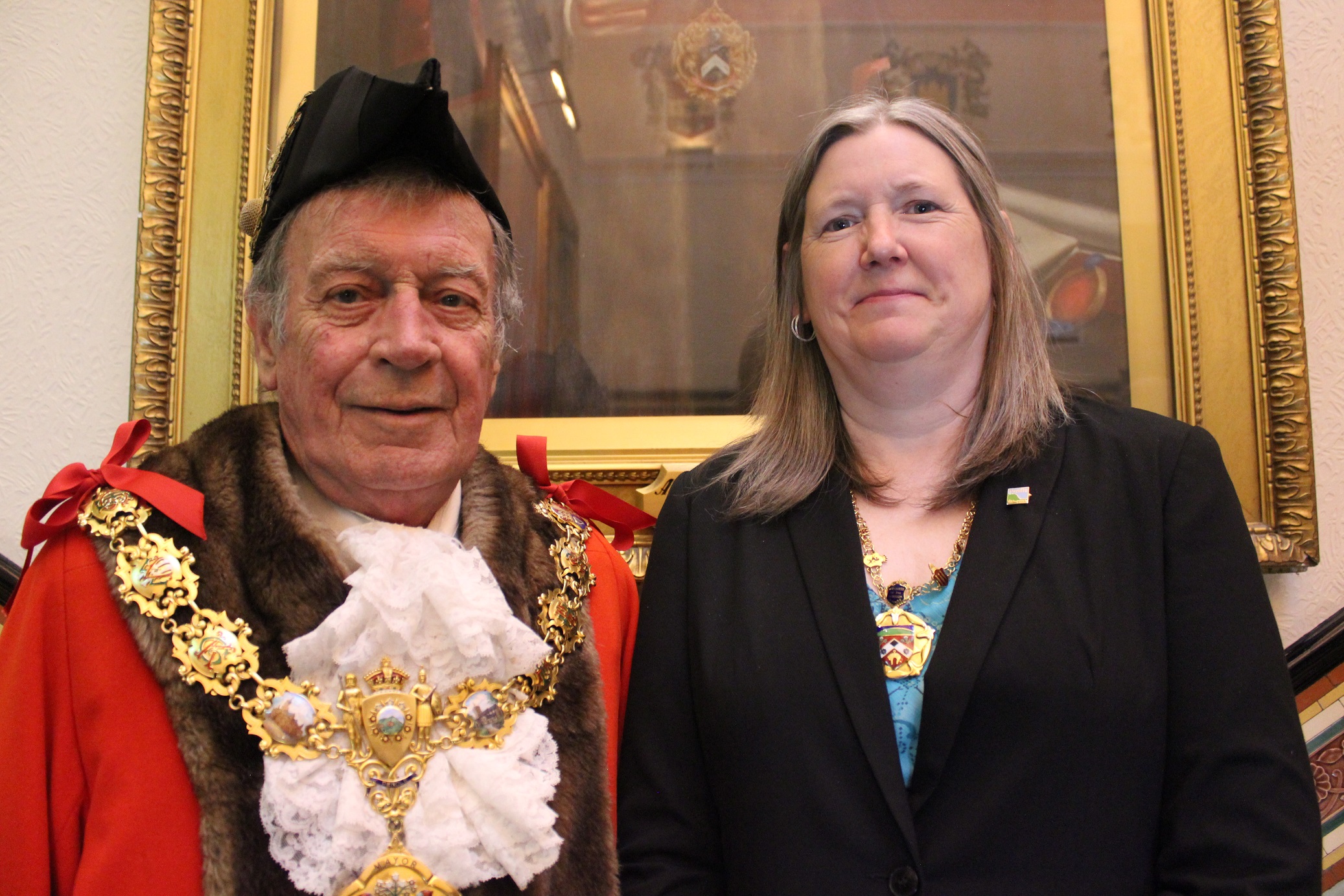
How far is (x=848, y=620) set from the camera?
3.98ft

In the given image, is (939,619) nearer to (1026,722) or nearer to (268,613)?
(1026,722)

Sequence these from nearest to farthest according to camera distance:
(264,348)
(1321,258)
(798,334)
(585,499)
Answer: (264,348), (798,334), (585,499), (1321,258)

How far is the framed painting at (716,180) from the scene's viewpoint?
1.80m

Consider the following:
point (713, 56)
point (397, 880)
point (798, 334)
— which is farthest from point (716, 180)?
point (397, 880)

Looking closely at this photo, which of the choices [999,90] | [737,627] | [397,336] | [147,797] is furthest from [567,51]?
[147,797]

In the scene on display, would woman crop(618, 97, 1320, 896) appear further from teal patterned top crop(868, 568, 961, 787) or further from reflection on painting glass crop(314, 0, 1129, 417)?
reflection on painting glass crop(314, 0, 1129, 417)

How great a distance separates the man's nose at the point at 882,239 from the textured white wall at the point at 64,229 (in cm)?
138

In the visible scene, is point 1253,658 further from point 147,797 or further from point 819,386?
point 147,797

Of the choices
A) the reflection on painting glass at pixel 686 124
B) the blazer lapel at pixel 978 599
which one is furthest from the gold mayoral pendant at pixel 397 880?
the reflection on painting glass at pixel 686 124

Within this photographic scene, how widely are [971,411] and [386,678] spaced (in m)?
0.81

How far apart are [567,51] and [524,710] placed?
4.28 feet

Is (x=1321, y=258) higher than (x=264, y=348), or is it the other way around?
(x=1321, y=258)

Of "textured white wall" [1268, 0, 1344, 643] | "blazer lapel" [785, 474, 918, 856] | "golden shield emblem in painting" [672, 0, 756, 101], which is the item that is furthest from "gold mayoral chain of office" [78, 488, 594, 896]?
"textured white wall" [1268, 0, 1344, 643]

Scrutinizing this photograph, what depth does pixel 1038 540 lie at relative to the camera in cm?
122
